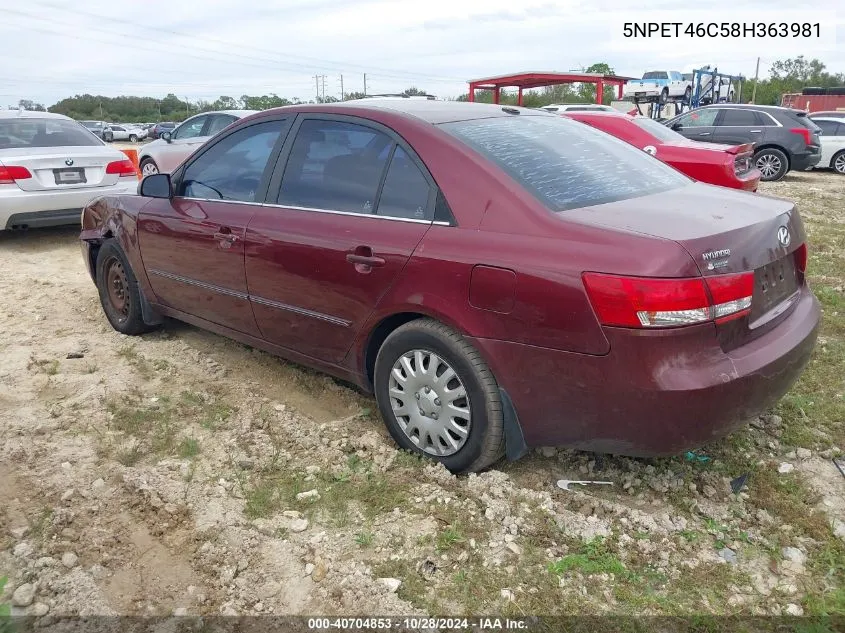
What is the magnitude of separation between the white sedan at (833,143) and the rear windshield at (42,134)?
1596 centimetres

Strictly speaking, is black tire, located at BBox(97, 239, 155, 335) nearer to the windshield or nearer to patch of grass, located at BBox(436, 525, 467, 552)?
patch of grass, located at BBox(436, 525, 467, 552)

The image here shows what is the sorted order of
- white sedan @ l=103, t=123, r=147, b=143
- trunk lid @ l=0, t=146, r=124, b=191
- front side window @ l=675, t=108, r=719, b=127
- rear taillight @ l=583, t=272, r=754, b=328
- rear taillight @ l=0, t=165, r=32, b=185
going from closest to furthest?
1. rear taillight @ l=583, t=272, r=754, b=328
2. rear taillight @ l=0, t=165, r=32, b=185
3. trunk lid @ l=0, t=146, r=124, b=191
4. front side window @ l=675, t=108, r=719, b=127
5. white sedan @ l=103, t=123, r=147, b=143

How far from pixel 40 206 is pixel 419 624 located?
6.94 metres

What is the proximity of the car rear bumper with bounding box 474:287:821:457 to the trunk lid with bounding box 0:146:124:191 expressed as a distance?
655cm

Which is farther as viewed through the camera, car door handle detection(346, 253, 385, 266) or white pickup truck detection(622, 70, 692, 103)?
white pickup truck detection(622, 70, 692, 103)

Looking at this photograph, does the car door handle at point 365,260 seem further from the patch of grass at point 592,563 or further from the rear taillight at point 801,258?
the rear taillight at point 801,258

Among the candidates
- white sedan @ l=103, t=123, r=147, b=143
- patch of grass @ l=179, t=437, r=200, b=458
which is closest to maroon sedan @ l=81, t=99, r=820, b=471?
patch of grass @ l=179, t=437, r=200, b=458

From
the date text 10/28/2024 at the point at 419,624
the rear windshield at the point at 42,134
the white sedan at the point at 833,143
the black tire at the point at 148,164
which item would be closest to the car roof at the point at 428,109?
the date text 10/28/2024 at the point at 419,624

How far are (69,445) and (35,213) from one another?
A: 504 cm

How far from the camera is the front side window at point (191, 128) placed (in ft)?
37.8

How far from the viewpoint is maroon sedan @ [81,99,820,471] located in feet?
7.88

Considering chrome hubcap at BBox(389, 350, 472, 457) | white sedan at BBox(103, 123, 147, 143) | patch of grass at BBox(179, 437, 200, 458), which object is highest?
white sedan at BBox(103, 123, 147, 143)

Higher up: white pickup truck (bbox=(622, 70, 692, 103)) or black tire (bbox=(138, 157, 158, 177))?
white pickup truck (bbox=(622, 70, 692, 103))

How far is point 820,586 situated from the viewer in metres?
2.37
